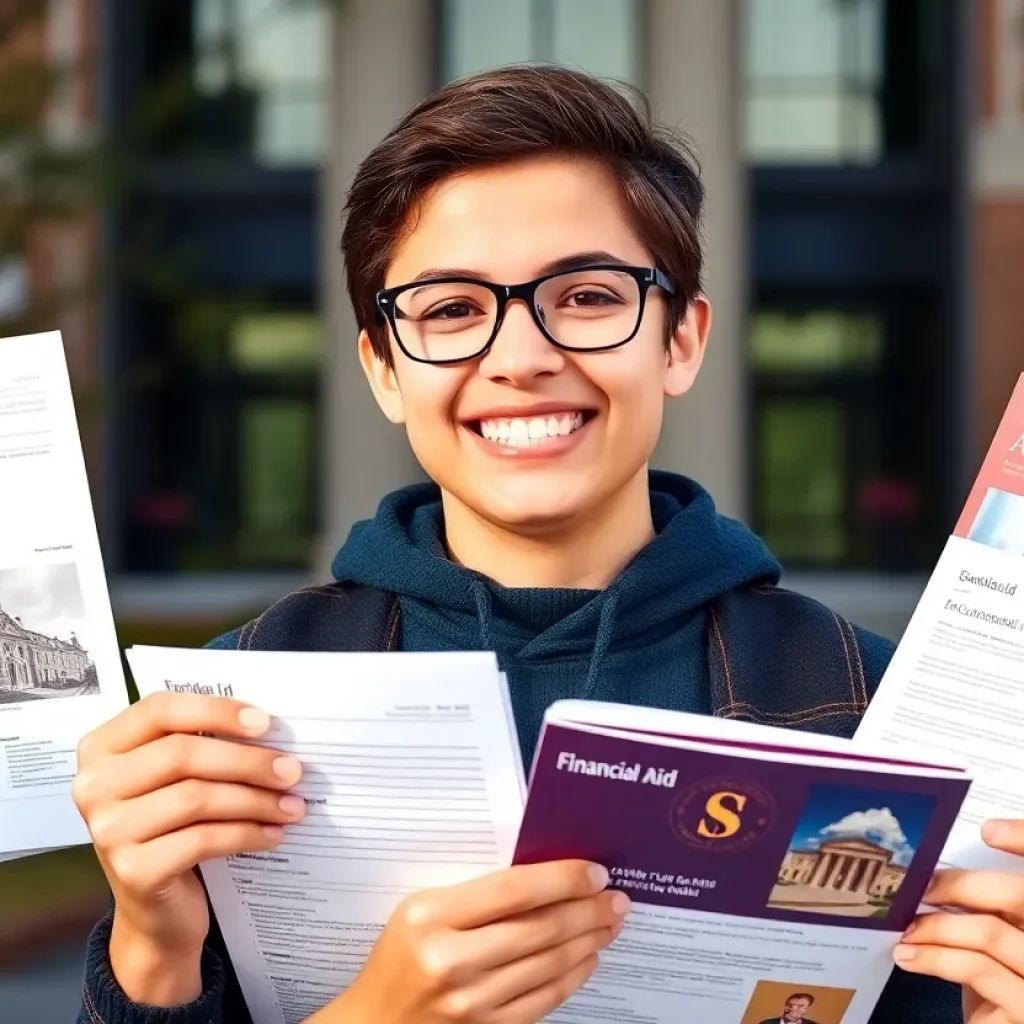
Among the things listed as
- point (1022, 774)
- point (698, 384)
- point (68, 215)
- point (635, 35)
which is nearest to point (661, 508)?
point (1022, 774)

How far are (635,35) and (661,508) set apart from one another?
10.3 metres

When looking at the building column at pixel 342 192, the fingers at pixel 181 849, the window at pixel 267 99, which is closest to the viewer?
the fingers at pixel 181 849

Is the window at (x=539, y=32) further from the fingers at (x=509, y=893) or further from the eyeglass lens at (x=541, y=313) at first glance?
the fingers at (x=509, y=893)

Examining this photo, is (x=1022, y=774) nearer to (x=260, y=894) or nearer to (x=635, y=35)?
(x=260, y=894)

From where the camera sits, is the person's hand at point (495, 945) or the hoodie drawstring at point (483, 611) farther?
the hoodie drawstring at point (483, 611)

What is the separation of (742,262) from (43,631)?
10112mm

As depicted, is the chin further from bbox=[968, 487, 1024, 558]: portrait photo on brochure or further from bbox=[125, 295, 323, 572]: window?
bbox=[125, 295, 323, 572]: window

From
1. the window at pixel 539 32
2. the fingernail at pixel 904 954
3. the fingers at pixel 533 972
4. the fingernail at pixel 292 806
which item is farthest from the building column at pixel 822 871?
the window at pixel 539 32

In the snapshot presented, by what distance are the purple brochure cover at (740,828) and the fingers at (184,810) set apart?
0.76 ft

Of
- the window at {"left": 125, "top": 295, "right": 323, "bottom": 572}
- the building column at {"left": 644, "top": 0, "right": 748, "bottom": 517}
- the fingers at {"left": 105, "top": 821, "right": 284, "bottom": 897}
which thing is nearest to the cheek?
the fingers at {"left": 105, "top": 821, "right": 284, "bottom": 897}

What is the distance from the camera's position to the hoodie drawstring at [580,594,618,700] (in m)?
1.73

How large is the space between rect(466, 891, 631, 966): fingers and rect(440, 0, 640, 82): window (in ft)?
35.6

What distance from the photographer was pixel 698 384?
11.0 m

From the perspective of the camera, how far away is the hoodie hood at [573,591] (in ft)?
5.81
